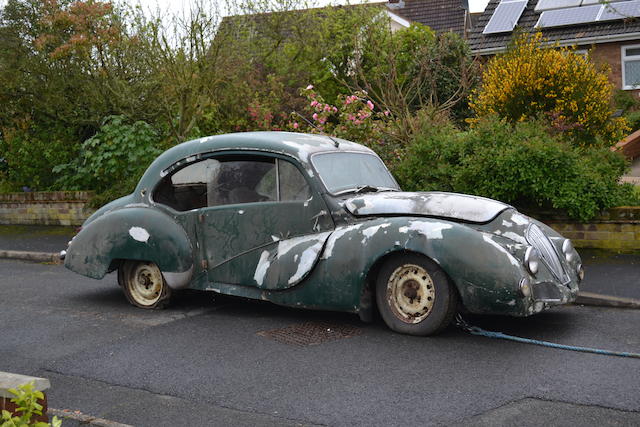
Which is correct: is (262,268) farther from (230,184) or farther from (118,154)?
(118,154)

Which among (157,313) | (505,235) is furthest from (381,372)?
(157,313)

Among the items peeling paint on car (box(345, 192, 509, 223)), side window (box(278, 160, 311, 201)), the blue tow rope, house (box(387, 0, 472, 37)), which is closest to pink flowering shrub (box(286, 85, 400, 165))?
side window (box(278, 160, 311, 201))

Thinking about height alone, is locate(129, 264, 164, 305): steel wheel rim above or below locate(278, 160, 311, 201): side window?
below

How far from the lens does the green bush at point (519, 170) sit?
9.49 meters

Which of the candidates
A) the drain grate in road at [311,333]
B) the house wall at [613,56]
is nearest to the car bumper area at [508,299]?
the drain grate in road at [311,333]

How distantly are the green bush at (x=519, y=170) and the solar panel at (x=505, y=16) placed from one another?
56.9ft

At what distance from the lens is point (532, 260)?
226 inches

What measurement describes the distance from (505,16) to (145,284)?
23.2m

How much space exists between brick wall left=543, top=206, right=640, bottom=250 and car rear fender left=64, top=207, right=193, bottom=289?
5250 mm

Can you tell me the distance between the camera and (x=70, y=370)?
5.46m

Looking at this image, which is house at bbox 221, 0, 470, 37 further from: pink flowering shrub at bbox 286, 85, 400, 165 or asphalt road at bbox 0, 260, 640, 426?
asphalt road at bbox 0, 260, 640, 426

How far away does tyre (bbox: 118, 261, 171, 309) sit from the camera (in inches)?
291

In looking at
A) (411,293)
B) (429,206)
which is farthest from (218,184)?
(411,293)

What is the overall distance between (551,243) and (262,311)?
2.82m
